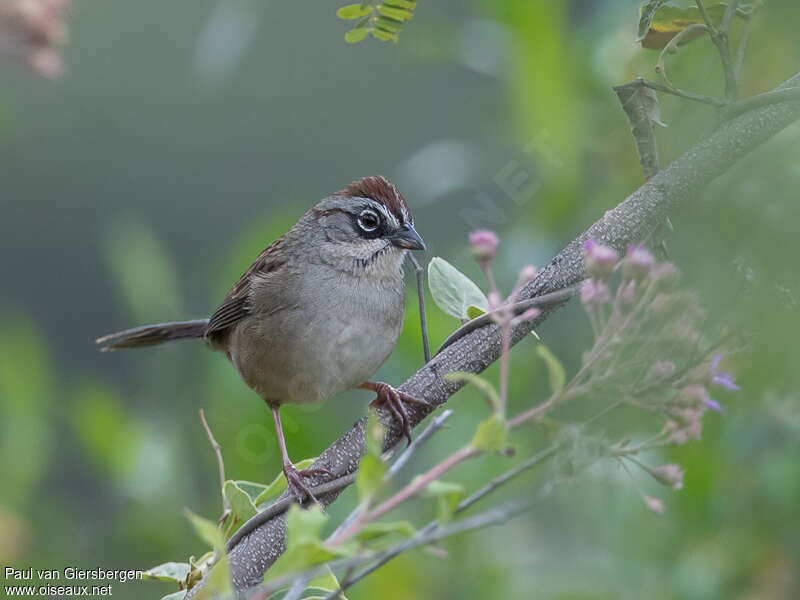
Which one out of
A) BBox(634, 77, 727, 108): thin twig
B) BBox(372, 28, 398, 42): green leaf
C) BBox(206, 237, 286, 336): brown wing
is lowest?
BBox(206, 237, 286, 336): brown wing

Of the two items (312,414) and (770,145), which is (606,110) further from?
(770,145)

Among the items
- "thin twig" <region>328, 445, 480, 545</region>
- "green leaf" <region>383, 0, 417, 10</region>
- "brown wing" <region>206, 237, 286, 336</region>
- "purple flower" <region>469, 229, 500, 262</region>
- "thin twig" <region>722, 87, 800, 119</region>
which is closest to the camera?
"thin twig" <region>328, 445, 480, 545</region>

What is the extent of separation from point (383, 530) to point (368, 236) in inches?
97.5

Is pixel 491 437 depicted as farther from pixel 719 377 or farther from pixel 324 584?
pixel 324 584

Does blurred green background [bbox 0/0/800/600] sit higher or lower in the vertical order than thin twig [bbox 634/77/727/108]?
lower

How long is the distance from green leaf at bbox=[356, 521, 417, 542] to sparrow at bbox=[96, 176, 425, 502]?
1917mm

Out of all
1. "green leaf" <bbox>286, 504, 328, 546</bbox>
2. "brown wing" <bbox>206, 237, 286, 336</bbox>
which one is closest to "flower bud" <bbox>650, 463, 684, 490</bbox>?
"green leaf" <bbox>286, 504, 328, 546</bbox>

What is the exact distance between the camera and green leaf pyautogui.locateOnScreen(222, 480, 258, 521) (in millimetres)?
1855

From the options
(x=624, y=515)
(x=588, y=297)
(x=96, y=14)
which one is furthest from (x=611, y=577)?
(x=96, y=14)

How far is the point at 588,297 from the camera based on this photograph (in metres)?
1.26

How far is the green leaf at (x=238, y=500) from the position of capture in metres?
1.86

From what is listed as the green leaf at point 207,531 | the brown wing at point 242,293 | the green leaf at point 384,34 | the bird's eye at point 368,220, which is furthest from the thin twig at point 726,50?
the brown wing at point 242,293

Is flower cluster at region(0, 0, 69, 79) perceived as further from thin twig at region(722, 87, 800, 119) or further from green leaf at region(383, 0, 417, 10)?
thin twig at region(722, 87, 800, 119)

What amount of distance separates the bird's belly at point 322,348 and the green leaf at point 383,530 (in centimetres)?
206
